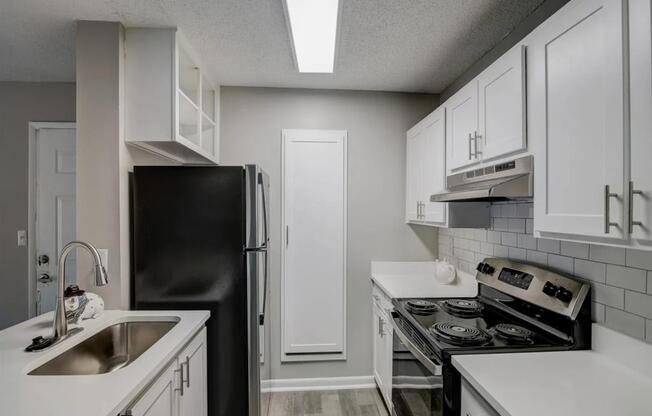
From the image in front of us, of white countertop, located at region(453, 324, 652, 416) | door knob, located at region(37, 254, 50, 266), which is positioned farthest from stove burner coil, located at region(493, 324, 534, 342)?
door knob, located at region(37, 254, 50, 266)

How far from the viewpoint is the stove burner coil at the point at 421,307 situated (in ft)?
6.34

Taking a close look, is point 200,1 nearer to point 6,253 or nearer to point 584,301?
point 584,301

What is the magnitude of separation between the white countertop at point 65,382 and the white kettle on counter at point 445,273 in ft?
6.20

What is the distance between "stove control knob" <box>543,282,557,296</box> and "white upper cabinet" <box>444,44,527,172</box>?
2.13 ft

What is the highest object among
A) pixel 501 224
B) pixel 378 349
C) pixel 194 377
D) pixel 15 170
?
pixel 15 170

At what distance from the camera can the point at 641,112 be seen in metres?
0.88

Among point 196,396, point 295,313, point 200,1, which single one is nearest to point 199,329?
point 196,396

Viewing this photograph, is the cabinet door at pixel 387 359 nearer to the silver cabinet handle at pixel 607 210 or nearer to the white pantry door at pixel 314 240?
the white pantry door at pixel 314 240

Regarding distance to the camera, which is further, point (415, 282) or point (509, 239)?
point (415, 282)

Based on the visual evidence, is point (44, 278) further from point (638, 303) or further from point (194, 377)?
point (638, 303)

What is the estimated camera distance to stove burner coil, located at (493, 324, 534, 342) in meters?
1.51

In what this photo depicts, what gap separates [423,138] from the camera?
254cm

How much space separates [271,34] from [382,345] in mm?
2279

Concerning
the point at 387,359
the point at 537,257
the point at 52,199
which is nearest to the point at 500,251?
the point at 537,257
